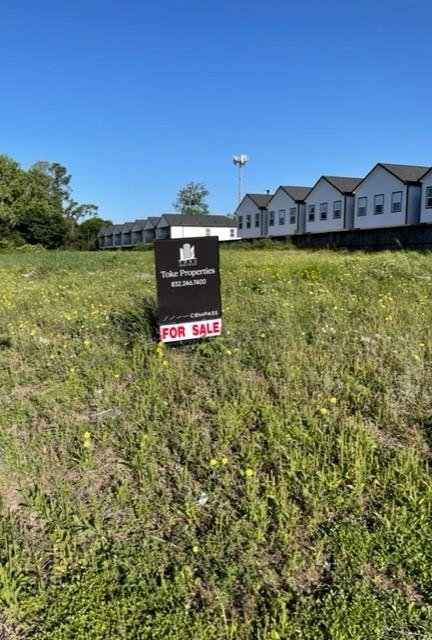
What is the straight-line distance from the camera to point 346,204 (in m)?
35.2

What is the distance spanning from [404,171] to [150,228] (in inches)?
1716

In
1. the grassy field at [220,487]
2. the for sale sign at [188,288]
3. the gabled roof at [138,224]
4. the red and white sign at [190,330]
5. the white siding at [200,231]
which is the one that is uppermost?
the gabled roof at [138,224]

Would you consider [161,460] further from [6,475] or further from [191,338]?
[191,338]

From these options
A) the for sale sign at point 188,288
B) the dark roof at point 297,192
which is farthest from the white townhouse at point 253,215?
the for sale sign at point 188,288

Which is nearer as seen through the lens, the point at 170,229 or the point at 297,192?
the point at 297,192

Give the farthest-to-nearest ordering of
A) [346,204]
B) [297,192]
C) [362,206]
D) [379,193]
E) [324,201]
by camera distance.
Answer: [297,192]
[324,201]
[346,204]
[362,206]
[379,193]

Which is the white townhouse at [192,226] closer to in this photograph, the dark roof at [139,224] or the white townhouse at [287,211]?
the dark roof at [139,224]

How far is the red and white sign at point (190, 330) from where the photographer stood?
410 cm

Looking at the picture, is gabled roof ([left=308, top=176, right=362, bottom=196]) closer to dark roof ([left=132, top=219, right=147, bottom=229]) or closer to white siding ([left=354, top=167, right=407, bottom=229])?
white siding ([left=354, top=167, right=407, bottom=229])

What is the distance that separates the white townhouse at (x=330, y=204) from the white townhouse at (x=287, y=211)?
39.5 inches

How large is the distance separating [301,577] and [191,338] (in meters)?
2.56

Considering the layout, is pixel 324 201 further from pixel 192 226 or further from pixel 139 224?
pixel 139 224

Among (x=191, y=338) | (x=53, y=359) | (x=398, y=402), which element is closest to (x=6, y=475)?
(x=53, y=359)

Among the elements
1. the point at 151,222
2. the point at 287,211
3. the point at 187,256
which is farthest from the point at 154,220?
the point at 187,256
